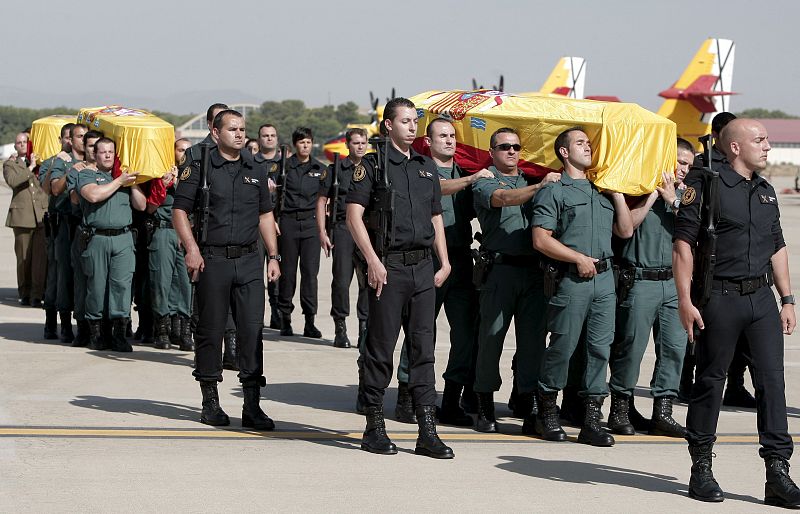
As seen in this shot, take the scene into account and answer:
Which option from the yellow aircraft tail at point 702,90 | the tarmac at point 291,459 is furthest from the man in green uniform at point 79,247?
the yellow aircraft tail at point 702,90

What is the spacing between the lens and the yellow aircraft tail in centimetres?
4444

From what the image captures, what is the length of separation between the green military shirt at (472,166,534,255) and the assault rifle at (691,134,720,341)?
1.76 m

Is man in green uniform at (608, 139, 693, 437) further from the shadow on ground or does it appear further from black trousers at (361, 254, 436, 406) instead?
black trousers at (361, 254, 436, 406)

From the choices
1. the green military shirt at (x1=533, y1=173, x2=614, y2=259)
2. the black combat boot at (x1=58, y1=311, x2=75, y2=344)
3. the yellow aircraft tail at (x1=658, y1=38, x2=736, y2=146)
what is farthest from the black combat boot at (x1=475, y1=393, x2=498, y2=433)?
the yellow aircraft tail at (x1=658, y1=38, x2=736, y2=146)

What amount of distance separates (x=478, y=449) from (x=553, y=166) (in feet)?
6.36

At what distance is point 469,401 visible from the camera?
843 cm

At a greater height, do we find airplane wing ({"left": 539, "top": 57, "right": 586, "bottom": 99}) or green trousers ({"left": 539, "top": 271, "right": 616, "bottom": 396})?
airplane wing ({"left": 539, "top": 57, "right": 586, "bottom": 99})

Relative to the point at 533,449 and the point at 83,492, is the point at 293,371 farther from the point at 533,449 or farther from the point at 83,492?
the point at 83,492

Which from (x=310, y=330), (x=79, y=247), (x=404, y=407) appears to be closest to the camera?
(x=404, y=407)

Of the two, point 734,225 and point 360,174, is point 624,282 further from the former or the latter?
point 360,174

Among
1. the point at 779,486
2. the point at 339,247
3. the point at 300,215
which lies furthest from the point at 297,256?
the point at 779,486

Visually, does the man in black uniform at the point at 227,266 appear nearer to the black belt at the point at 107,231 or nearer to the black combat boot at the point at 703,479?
the black combat boot at the point at 703,479

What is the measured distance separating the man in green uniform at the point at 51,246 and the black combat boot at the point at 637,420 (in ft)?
19.2

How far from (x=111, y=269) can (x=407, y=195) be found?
4.40m
